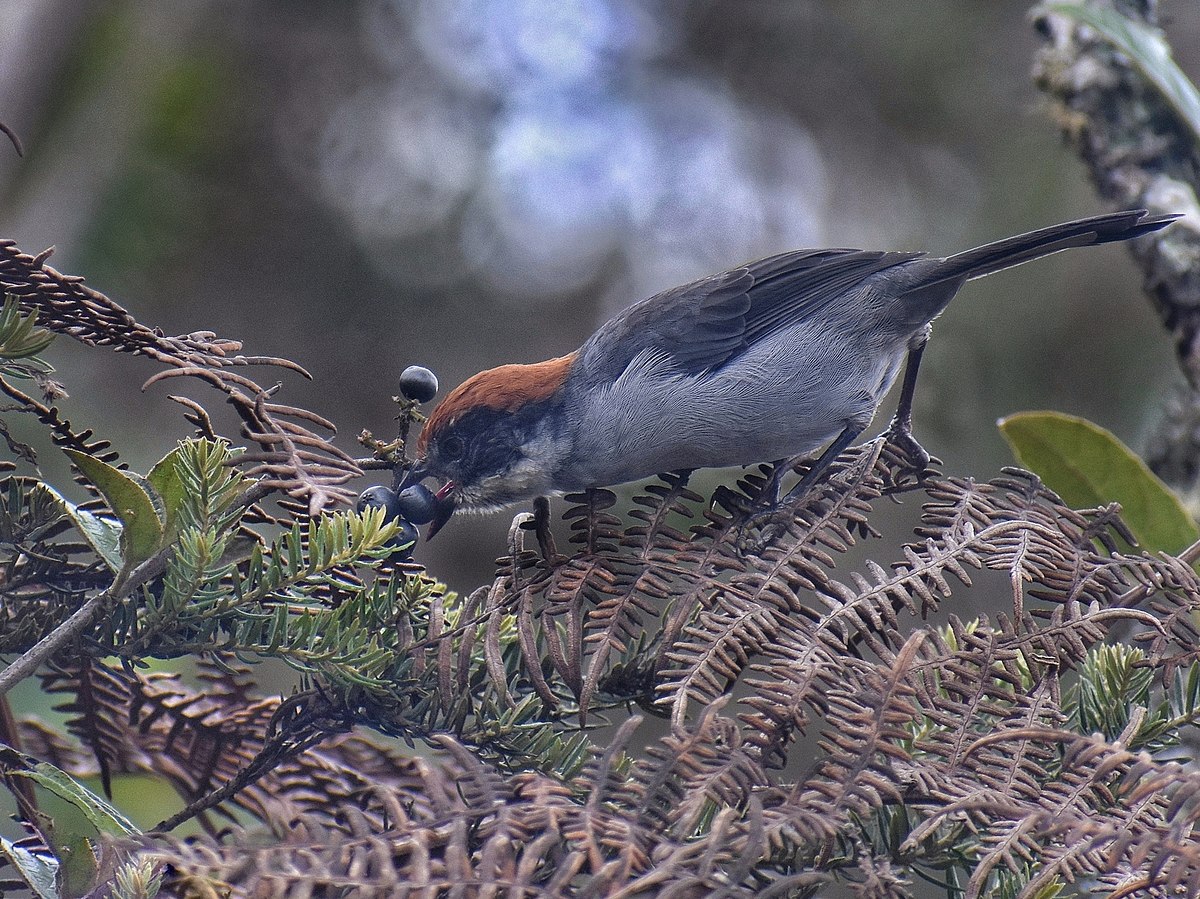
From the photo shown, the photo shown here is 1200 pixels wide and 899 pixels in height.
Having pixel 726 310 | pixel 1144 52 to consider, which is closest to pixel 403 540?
pixel 726 310

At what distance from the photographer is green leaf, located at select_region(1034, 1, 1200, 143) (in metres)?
2.94

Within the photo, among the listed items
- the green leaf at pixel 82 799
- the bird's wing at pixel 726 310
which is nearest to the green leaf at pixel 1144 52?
the bird's wing at pixel 726 310

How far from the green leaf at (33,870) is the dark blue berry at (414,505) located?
2.60ft

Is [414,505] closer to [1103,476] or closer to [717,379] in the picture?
[717,379]

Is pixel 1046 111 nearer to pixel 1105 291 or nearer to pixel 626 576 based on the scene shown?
pixel 1105 291

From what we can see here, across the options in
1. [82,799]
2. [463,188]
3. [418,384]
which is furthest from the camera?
[463,188]

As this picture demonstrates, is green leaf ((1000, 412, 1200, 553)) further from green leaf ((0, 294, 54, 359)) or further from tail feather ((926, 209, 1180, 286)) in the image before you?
green leaf ((0, 294, 54, 359))

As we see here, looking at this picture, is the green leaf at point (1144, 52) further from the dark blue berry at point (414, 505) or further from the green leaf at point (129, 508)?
the green leaf at point (129, 508)

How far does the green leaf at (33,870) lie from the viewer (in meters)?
1.13

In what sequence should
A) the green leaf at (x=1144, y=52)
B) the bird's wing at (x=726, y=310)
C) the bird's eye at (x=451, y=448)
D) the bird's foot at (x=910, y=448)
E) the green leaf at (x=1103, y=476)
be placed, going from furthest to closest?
the bird's wing at (x=726, y=310), the green leaf at (x=1144, y=52), the bird's eye at (x=451, y=448), the green leaf at (x=1103, y=476), the bird's foot at (x=910, y=448)

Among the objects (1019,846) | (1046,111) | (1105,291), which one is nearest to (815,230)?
(1105,291)

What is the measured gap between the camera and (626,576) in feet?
4.89

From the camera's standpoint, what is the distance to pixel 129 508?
1219 mm

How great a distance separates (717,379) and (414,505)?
1.33 m
